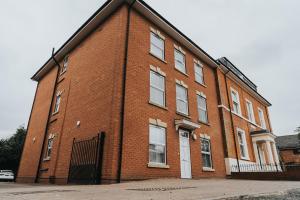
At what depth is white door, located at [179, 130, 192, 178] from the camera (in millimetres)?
11383

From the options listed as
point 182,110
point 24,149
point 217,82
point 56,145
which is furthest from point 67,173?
point 217,82

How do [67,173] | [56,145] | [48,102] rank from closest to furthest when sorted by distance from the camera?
1. [67,173]
2. [56,145]
3. [48,102]

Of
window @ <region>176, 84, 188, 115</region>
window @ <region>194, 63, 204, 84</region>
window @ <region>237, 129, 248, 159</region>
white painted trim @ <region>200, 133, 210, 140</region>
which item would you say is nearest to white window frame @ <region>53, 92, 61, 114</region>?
window @ <region>176, 84, 188, 115</region>

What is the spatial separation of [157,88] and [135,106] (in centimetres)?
231

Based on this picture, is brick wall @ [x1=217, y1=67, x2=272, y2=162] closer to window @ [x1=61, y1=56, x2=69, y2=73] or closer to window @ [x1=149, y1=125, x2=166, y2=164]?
window @ [x1=149, y1=125, x2=166, y2=164]

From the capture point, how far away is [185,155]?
11.8 meters

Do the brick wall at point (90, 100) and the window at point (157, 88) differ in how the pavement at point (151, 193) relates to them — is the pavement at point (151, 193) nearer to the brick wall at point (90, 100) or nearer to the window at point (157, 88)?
the brick wall at point (90, 100)

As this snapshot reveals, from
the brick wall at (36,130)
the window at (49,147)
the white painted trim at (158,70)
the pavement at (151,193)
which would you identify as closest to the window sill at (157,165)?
the pavement at (151,193)

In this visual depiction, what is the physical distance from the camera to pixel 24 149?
17.0 meters

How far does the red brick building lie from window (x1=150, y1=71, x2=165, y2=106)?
0.19ft

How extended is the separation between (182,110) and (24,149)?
1274 cm

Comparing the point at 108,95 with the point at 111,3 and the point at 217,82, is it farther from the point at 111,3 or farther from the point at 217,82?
the point at 217,82

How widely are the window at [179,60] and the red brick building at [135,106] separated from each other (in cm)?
8

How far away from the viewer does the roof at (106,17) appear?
11.9 metres
